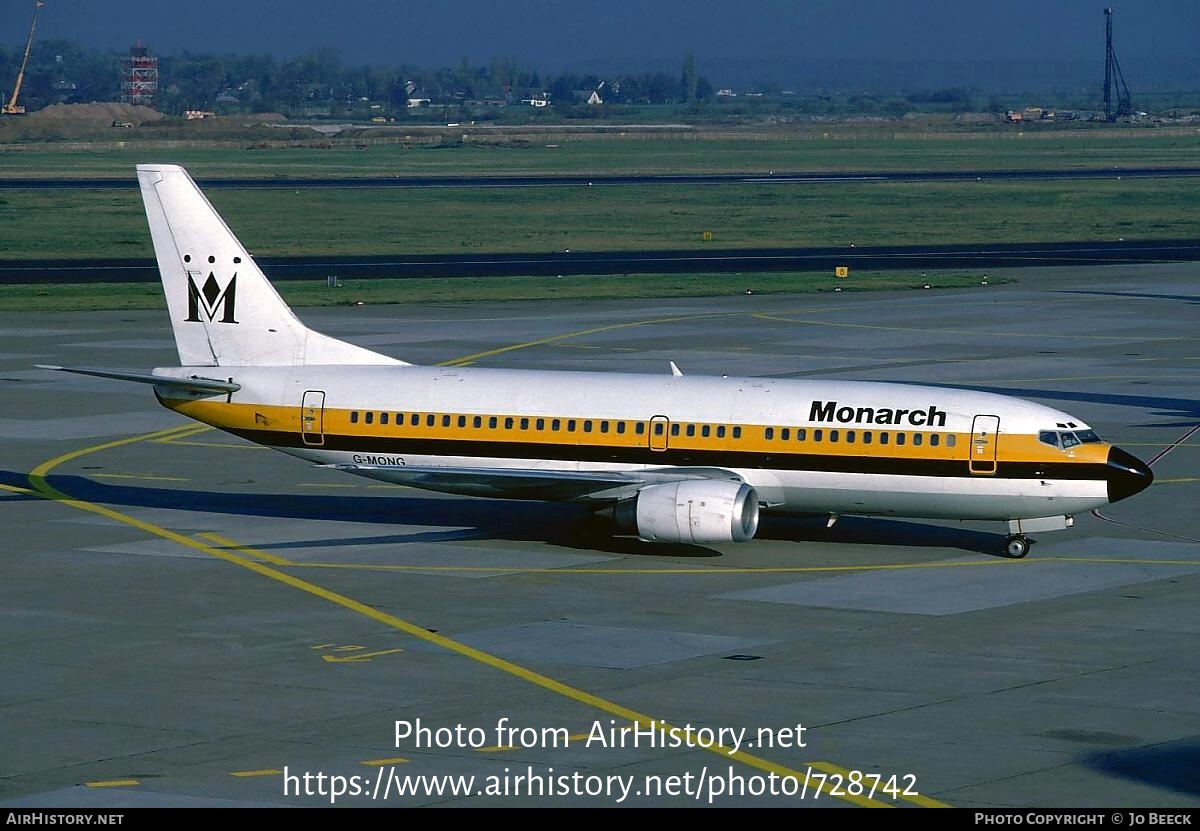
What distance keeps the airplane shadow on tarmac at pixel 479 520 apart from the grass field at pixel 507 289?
48.4 m

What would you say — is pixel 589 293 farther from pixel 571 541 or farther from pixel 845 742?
pixel 845 742

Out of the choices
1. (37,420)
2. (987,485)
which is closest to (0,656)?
(987,485)

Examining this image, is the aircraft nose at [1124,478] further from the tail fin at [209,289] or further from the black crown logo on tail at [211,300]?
the black crown logo on tail at [211,300]

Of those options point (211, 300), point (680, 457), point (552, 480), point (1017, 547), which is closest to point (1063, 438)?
point (1017, 547)

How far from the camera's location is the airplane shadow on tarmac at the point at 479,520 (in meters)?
48.7

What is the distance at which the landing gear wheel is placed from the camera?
1841 inches

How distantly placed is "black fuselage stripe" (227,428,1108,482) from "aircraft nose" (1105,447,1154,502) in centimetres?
25

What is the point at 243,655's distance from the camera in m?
36.8

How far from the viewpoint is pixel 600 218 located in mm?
163250

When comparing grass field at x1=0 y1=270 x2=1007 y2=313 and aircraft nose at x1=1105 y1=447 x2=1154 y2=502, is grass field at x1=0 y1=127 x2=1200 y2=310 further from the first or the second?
aircraft nose at x1=1105 y1=447 x2=1154 y2=502

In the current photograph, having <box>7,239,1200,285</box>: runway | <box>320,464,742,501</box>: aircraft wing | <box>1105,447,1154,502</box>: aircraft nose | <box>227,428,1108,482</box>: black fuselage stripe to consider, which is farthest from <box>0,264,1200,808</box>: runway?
<box>7,239,1200,285</box>: runway

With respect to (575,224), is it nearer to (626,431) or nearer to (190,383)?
(190,383)

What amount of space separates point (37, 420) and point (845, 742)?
45.2 meters

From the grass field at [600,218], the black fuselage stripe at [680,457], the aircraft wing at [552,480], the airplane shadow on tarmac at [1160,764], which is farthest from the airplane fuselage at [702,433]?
the grass field at [600,218]
